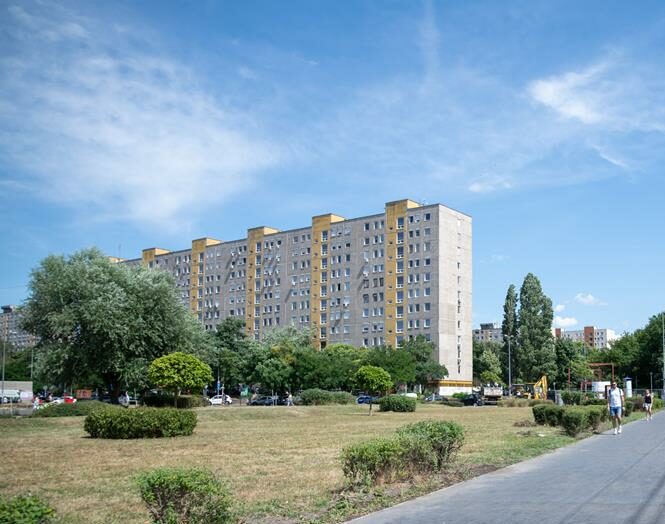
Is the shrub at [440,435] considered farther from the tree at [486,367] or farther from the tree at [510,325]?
the tree at [486,367]

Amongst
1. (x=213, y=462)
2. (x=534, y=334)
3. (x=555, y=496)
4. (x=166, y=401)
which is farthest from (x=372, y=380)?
(x=534, y=334)

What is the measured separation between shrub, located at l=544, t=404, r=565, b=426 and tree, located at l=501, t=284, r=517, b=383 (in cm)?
6901

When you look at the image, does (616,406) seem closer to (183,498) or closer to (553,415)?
(553,415)

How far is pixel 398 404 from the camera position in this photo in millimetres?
51969

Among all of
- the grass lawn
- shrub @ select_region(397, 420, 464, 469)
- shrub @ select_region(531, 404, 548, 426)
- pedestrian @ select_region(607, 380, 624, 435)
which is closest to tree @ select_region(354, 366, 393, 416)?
the grass lawn

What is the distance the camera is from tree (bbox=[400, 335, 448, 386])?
95.6m

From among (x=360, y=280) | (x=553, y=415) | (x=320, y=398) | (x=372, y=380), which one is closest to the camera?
(x=553, y=415)

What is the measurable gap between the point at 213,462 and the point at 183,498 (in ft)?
31.0

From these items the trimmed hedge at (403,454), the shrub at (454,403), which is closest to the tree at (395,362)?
the shrub at (454,403)

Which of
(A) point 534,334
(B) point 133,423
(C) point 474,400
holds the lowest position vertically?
(C) point 474,400

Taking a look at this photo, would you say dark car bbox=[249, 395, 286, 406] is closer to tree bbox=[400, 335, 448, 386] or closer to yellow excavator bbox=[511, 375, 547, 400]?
tree bbox=[400, 335, 448, 386]

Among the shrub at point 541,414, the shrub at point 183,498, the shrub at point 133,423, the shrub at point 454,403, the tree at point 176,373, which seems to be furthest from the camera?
the shrub at point 454,403

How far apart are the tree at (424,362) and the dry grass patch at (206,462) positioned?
66882 millimetres

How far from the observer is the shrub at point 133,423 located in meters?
25.0
